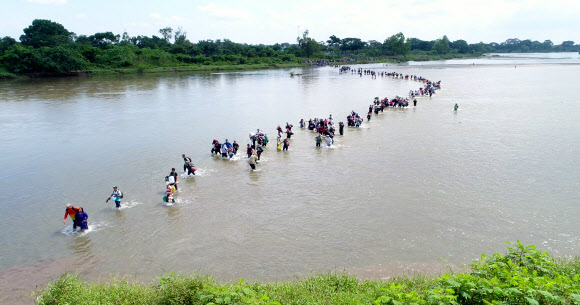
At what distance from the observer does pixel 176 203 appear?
607 inches

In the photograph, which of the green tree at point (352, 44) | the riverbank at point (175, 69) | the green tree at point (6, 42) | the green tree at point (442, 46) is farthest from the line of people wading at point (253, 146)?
the green tree at point (442, 46)

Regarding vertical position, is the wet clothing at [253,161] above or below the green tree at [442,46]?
below

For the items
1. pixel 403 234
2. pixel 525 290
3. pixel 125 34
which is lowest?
pixel 403 234

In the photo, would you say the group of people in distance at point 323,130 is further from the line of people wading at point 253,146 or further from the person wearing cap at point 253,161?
the person wearing cap at point 253,161

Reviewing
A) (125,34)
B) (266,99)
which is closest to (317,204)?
(266,99)

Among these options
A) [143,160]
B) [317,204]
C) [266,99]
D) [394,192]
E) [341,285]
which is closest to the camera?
[341,285]

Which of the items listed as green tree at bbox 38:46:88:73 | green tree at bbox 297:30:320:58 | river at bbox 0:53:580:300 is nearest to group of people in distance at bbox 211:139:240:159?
river at bbox 0:53:580:300

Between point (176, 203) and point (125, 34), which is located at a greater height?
point (125, 34)

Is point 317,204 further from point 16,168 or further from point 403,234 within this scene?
point 16,168

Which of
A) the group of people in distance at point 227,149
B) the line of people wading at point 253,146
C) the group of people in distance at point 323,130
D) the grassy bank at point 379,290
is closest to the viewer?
the grassy bank at point 379,290

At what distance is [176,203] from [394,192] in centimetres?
911

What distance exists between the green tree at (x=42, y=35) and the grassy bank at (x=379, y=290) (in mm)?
105785

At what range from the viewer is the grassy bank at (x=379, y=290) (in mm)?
7109

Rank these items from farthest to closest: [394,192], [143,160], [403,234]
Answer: [143,160] < [394,192] < [403,234]
